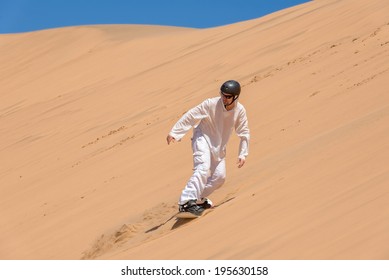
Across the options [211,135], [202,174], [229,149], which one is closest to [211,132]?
[211,135]

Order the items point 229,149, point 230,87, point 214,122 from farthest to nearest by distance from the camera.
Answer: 1. point 229,149
2. point 214,122
3. point 230,87

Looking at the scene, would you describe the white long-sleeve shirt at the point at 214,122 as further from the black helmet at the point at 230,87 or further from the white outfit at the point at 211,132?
the black helmet at the point at 230,87

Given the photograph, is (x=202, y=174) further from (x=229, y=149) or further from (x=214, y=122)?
(x=229, y=149)

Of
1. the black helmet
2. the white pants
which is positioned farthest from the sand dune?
the black helmet

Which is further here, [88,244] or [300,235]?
[88,244]

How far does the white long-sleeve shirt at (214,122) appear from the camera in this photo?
727cm

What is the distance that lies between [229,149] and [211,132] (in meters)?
2.52

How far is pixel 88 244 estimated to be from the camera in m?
7.76

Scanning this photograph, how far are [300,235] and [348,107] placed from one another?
14.3ft

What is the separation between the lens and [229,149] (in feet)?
32.2

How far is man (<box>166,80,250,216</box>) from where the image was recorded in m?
7.14

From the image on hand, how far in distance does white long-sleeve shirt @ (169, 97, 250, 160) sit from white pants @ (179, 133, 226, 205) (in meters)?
0.06

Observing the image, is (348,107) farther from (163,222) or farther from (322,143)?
(163,222)
